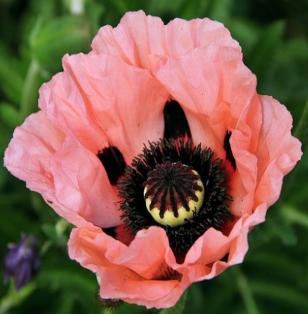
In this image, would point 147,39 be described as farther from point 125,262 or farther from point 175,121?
point 125,262

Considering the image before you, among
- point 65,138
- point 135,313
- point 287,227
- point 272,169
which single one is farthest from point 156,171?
point 135,313

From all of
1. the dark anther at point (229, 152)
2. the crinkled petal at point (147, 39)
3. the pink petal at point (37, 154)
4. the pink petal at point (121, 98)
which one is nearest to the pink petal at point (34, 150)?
the pink petal at point (37, 154)

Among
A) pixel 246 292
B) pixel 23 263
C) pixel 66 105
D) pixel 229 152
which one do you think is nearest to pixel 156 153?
pixel 229 152

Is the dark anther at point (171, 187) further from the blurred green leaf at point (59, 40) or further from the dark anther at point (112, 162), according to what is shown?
the blurred green leaf at point (59, 40)

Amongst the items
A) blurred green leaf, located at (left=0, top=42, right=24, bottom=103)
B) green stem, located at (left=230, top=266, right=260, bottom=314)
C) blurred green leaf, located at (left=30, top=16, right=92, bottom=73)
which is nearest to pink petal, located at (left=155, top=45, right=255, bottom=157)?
blurred green leaf, located at (left=30, top=16, right=92, bottom=73)

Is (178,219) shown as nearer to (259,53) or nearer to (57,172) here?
(57,172)

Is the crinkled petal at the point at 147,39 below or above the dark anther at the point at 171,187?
above
